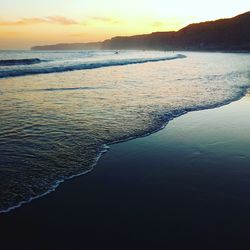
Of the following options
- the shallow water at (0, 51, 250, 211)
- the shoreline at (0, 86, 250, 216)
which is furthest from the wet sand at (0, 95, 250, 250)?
the shallow water at (0, 51, 250, 211)

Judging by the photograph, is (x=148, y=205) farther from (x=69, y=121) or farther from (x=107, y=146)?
(x=69, y=121)

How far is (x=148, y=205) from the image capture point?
5.18m

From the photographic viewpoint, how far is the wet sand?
4277mm

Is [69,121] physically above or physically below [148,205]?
above

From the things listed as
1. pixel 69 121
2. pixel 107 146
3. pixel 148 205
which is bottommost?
pixel 148 205

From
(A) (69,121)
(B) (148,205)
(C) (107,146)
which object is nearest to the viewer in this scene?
(B) (148,205)

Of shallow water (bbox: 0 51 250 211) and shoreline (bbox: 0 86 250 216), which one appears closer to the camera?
shoreline (bbox: 0 86 250 216)

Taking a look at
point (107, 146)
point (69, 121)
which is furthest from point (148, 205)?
point (69, 121)

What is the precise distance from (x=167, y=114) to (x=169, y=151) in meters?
3.86

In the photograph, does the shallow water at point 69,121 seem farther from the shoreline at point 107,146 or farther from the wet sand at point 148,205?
the wet sand at point 148,205

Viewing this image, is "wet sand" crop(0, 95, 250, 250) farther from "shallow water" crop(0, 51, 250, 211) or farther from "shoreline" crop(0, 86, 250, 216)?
"shallow water" crop(0, 51, 250, 211)

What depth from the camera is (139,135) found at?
9.00 m

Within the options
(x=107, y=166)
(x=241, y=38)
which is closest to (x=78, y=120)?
(x=107, y=166)

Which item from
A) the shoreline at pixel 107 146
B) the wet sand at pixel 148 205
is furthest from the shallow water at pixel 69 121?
the wet sand at pixel 148 205
